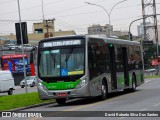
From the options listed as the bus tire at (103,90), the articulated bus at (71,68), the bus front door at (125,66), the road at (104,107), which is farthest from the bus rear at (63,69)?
the bus front door at (125,66)

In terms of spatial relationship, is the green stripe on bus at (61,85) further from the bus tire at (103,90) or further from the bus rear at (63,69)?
the bus tire at (103,90)

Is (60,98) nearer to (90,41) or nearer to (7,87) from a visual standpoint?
(90,41)

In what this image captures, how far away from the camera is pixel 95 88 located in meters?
23.3

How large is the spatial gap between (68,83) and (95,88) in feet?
5.02

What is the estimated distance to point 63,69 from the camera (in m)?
22.6

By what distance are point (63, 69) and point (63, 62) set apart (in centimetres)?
32

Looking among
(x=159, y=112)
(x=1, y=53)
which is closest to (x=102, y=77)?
(x=159, y=112)

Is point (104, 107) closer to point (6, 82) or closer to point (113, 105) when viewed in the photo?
point (113, 105)

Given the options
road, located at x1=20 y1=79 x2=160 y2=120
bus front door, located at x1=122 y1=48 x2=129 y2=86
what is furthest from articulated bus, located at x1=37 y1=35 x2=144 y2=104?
bus front door, located at x1=122 y1=48 x2=129 y2=86

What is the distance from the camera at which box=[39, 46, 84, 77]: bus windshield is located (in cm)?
2253

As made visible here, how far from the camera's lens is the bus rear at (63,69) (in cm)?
2234

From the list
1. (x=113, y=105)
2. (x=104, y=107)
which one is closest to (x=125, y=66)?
(x=113, y=105)

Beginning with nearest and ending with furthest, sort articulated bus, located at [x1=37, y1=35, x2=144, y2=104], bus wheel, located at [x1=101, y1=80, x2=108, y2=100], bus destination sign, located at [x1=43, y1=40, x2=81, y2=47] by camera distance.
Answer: articulated bus, located at [x1=37, y1=35, x2=144, y2=104] → bus destination sign, located at [x1=43, y1=40, x2=81, y2=47] → bus wheel, located at [x1=101, y1=80, x2=108, y2=100]

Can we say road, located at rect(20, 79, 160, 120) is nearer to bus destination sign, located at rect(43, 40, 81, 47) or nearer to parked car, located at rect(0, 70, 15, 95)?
bus destination sign, located at rect(43, 40, 81, 47)
